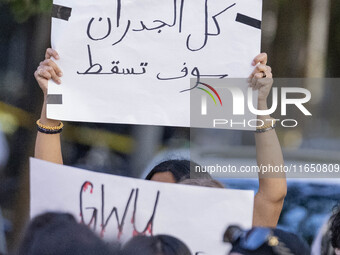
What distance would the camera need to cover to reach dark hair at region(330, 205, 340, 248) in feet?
5.78

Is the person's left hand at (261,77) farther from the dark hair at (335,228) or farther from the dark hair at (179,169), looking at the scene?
the dark hair at (335,228)

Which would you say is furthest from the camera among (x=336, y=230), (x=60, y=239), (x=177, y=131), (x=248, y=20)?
(x=177, y=131)

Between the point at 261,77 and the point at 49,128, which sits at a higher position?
the point at 261,77

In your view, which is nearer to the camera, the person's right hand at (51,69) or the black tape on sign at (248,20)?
the black tape on sign at (248,20)

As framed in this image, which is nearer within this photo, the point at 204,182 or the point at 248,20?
the point at 248,20

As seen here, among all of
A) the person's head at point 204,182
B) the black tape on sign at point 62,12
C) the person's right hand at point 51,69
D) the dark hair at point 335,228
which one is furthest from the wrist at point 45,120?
the dark hair at point 335,228

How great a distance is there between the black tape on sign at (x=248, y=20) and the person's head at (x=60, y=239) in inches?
28.9

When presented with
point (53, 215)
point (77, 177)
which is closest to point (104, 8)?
point (77, 177)

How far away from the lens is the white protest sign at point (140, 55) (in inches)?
67.2

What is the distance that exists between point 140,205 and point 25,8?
795 millimetres

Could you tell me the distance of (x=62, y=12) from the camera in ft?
5.84

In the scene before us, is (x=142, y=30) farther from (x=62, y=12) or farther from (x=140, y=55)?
A: (x=62, y=12)

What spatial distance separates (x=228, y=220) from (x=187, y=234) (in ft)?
0.41

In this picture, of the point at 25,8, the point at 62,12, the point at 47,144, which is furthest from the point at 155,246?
the point at 25,8
